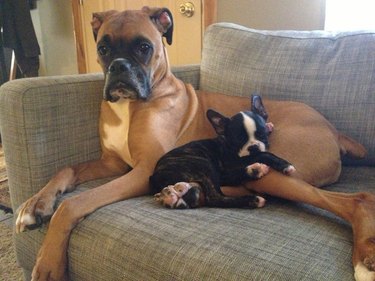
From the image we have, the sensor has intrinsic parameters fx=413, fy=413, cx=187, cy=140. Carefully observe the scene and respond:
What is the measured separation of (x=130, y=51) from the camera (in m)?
1.59

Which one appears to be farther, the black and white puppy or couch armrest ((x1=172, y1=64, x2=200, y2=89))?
couch armrest ((x1=172, y1=64, x2=200, y2=89))

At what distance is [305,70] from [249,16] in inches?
45.1

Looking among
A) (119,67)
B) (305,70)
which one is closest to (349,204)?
(305,70)

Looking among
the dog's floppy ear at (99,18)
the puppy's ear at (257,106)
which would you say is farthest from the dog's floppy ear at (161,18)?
the puppy's ear at (257,106)

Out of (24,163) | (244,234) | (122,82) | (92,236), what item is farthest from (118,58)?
(244,234)

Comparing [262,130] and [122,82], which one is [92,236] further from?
[262,130]

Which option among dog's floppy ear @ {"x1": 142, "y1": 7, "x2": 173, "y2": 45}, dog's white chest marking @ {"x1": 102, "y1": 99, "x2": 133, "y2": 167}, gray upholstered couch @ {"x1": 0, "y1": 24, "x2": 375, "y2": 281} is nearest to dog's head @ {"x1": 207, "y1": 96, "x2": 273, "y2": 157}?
gray upholstered couch @ {"x1": 0, "y1": 24, "x2": 375, "y2": 281}

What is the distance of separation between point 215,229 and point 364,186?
2.13 ft

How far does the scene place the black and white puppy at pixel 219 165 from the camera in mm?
1300

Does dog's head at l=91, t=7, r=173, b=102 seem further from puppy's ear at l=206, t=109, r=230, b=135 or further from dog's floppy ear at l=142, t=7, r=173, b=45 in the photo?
puppy's ear at l=206, t=109, r=230, b=135

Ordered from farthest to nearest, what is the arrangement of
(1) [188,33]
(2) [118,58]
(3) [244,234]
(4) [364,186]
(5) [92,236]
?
(1) [188,33]
(2) [118,58]
(4) [364,186]
(5) [92,236]
(3) [244,234]

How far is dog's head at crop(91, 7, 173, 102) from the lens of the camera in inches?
60.4

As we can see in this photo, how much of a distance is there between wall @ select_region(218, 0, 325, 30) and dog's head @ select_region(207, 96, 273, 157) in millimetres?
1232

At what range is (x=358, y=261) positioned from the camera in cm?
94
